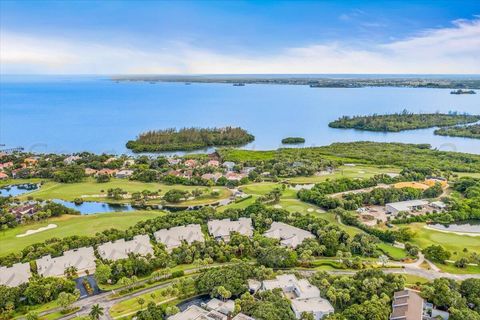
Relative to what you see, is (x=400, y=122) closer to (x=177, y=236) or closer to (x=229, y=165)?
(x=229, y=165)

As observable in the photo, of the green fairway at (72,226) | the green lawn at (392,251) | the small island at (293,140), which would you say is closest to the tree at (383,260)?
the green lawn at (392,251)

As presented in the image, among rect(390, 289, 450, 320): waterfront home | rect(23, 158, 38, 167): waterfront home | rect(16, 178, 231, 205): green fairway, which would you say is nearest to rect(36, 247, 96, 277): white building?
rect(16, 178, 231, 205): green fairway

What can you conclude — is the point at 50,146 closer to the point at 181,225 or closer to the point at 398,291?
the point at 181,225

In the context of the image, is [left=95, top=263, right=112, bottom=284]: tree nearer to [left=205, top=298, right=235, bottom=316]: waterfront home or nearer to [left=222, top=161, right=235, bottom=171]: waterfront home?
[left=205, top=298, right=235, bottom=316]: waterfront home

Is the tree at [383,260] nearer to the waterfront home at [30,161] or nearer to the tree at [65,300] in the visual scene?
the tree at [65,300]

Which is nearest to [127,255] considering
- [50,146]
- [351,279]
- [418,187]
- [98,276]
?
[98,276]

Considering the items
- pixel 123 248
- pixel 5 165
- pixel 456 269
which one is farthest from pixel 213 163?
pixel 456 269
